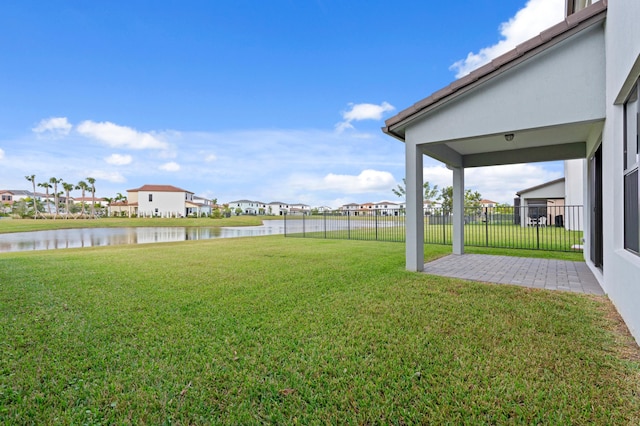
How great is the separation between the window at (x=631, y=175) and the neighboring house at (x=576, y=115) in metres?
0.01

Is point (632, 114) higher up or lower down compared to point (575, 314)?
higher up

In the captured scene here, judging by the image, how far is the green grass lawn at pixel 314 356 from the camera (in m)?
1.93

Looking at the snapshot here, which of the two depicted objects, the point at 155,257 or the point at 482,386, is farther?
the point at 155,257

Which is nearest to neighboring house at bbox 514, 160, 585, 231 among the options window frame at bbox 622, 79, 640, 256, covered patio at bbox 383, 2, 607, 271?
covered patio at bbox 383, 2, 607, 271

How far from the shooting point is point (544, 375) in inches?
91.3

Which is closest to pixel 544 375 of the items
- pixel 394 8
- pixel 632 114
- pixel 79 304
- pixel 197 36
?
pixel 632 114

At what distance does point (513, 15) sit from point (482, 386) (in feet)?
47.4

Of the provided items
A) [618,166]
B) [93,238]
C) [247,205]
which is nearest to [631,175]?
[618,166]

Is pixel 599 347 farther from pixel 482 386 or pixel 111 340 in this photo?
pixel 111 340

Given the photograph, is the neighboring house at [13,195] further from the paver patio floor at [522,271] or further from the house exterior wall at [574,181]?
the house exterior wall at [574,181]

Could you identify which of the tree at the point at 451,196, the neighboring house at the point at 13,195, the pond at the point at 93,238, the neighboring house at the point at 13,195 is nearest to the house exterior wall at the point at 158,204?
the neighboring house at the point at 13,195

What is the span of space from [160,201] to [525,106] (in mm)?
68616

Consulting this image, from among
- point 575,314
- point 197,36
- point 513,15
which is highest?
point 197,36

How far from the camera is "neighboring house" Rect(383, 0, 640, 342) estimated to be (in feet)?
10.3
